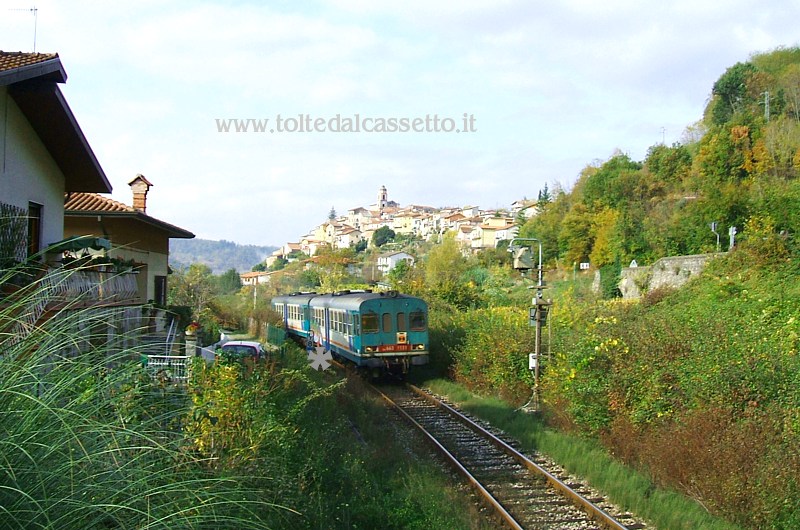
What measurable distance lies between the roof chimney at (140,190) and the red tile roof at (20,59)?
13316 mm

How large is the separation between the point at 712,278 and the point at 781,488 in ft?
50.9

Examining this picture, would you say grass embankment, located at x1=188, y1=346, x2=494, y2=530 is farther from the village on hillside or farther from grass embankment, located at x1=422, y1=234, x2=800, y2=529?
Answer: the village on hillside

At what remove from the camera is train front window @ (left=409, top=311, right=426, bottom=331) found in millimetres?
19523

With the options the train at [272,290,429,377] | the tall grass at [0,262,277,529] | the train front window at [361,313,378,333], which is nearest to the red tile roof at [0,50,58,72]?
the tall grass at [0,262,277,529]

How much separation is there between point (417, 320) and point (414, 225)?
12743cm

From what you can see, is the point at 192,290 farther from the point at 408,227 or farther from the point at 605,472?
the point at 408,227

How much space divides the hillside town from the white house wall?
242ft

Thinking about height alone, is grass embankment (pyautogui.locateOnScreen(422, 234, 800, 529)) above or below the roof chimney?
below

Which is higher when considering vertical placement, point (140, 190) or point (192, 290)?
point (140, 190)

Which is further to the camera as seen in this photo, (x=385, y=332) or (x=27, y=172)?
(x=385, y=332)

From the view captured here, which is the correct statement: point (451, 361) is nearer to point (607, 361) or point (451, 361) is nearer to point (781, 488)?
point (607, 361)

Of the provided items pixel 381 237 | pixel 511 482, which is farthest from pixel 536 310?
pixel 381 237

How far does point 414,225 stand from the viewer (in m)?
147

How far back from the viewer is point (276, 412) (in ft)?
25.1
